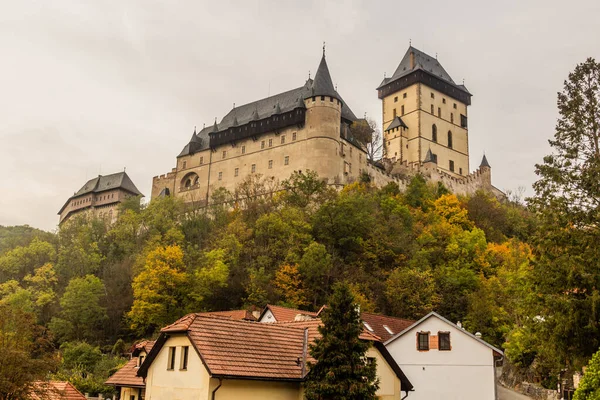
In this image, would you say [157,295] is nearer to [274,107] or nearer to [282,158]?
[282,158]

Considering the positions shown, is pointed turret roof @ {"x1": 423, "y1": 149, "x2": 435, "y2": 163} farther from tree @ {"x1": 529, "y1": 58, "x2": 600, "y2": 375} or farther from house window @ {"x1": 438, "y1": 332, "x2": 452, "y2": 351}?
tree @ {"x1": 529, "y1": 58, "x2": 600, "y2": 375}

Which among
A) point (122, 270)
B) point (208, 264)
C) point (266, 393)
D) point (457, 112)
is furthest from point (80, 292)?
point (457, 112)

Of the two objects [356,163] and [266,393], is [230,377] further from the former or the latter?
[356,163]

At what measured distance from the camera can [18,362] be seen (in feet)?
62.8

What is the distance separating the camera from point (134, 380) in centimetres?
2592

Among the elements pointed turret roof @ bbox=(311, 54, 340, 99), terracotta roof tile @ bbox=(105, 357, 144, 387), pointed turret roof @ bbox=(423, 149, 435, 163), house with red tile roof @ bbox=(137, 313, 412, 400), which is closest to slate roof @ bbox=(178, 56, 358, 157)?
pointed turret roof @ bbox=(311, 54, 340, 99)

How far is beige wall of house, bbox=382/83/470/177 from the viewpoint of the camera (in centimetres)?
8638

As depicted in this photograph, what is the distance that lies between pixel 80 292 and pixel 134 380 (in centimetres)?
2856

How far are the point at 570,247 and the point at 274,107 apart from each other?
57.3 m

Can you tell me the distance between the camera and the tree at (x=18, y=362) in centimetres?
1900

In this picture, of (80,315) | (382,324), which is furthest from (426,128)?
(382,324)

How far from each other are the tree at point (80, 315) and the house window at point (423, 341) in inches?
1124

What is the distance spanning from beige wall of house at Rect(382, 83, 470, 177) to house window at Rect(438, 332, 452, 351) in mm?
53244

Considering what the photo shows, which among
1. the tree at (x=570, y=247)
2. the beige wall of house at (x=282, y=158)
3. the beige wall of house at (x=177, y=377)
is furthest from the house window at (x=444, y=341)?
the beige wall of house at (x=282, y=158)
